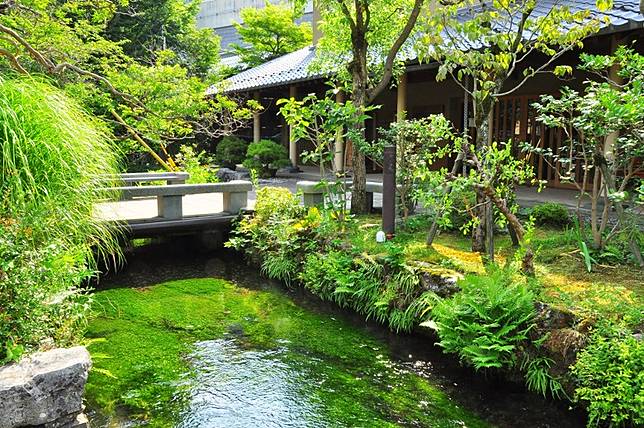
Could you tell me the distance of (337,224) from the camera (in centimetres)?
760

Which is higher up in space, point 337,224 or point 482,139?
point 482,139

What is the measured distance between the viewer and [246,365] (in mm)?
5012

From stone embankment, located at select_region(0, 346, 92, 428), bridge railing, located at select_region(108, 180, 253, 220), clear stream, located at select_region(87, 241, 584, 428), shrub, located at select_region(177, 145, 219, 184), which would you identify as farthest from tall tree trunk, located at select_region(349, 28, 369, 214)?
stone embankment, located at select_region(0, 346, 92, 428)

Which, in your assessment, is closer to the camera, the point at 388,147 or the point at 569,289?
the point at 569,289

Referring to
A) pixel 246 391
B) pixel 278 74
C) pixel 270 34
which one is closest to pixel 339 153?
pixel 246 391

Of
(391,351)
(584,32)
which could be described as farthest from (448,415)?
(584,32)

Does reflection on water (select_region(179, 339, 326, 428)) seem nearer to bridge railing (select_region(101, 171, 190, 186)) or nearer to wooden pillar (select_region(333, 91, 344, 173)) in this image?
bridge railing (select_region(101, 171, 190, 186))

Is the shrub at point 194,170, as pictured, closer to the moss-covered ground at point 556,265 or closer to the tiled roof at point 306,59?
the tiled roof at point 306,59

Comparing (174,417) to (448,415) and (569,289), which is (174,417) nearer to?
(448,415)

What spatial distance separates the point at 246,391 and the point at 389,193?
10.8 feet

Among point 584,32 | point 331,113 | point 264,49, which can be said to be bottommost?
point 331,113

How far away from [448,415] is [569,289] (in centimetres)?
164

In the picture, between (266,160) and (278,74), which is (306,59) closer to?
(278,74)

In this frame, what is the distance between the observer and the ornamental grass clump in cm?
348
